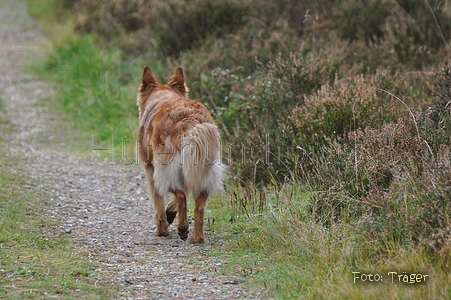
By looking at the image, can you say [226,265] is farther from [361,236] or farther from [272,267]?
[361,236]

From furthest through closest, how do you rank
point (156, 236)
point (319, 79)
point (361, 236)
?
point (319, 79), point (156, 236), point (361, 236)

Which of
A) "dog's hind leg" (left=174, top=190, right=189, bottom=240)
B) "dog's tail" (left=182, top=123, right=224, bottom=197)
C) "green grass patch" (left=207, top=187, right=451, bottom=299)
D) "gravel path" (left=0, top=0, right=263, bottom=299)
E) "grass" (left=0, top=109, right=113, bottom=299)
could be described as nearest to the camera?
"green grass patch" (left=207, top=187, right=451, bottom=299)

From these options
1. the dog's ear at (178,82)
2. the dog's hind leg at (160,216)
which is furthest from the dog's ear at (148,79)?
the dog's hind leg at (160,216)

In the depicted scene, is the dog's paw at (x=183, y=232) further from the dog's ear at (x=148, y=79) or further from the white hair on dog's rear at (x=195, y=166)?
the dog's ear at (x=148, y=79)

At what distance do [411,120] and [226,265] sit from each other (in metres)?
2.00

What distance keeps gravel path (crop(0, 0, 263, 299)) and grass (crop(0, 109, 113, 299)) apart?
0.11 meters

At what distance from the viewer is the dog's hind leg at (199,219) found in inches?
213

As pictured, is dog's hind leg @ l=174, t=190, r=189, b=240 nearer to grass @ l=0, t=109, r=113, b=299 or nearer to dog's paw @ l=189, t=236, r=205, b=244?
dog's paw @ l=189, t=236, r=205, b=244

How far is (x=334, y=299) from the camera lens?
3816 millimetres

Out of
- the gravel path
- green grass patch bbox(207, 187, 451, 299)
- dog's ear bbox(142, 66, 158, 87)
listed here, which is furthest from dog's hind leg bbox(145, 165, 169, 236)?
dog's ear bbox(142, 66, 158, 87)

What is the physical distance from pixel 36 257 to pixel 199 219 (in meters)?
1.35

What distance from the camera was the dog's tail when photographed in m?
5.21

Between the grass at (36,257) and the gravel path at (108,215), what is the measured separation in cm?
11

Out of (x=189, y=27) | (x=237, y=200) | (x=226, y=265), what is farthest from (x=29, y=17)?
(x=226, y=265)
